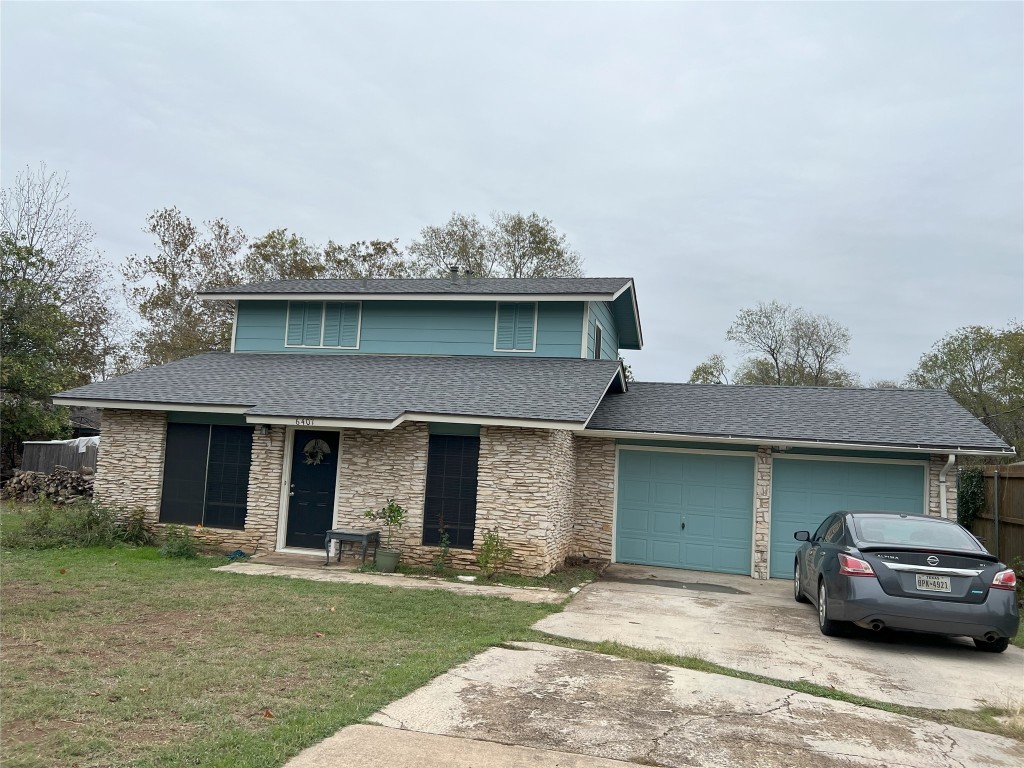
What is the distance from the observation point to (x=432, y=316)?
53.0 feet

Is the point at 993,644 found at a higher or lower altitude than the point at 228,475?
lower

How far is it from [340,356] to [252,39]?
6.47 metres

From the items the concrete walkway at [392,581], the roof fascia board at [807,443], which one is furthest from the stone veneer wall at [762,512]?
the concrete walkway at [392,581]

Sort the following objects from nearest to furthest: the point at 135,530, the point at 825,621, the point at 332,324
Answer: the point at 825,621 < the point at 135,530 < the point at 332,324

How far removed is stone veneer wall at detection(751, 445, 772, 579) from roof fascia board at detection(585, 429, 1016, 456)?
0.55 metres

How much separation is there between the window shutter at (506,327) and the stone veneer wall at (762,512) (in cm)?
549

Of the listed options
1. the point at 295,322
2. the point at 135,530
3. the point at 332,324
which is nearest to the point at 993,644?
the point at 135,530

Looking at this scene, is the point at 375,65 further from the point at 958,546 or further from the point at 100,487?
the point at 958,546

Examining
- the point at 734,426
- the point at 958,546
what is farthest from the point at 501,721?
the point at 734,426

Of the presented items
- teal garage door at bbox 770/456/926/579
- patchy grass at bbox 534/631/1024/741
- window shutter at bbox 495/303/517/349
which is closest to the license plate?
patchy grass at bbox 534/631/1024/741

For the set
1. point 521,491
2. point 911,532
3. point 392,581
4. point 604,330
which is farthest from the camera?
point 604,330

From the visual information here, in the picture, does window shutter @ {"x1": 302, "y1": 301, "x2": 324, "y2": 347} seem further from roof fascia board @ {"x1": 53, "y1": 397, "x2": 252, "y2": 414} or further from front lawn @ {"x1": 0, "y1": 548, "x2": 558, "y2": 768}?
front lawn @ {"x1": 0, "y1": 548, "x2": 558, "y2": 768}

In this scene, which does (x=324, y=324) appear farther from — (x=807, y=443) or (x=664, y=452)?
(x=807, y=443)

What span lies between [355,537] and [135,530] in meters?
4.28
